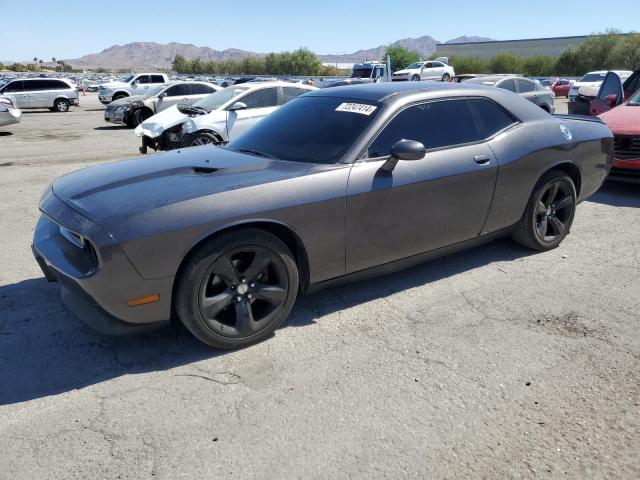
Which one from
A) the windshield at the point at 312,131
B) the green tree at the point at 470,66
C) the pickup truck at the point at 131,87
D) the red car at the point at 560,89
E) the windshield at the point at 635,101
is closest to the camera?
the windshield at the point at 312,131

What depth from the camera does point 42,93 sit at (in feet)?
82.0

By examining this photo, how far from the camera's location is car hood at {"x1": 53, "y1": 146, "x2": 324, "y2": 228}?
119 inches

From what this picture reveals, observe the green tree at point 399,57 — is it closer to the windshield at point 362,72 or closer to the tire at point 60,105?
the windshield at point 362,72

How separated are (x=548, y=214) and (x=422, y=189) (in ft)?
5.73

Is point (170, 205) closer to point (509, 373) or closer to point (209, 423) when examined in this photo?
point (209, 423)

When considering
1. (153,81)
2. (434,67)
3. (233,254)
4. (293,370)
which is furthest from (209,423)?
(434,67)

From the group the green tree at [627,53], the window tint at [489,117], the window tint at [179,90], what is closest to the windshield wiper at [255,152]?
the window tint at [489,117]

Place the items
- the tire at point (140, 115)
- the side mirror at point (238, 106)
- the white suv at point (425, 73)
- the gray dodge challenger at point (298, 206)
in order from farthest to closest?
the white suv at point (425, 73) < the tire at point (140, 115) < the side mirror at point (238, 106) < the gray dodge challenger at point (298, 206)

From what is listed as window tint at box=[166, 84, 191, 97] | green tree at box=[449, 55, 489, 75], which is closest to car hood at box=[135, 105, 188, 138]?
window tint at box=[166, 84, 191, 97]

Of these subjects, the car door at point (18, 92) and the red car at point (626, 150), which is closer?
the red car at point (626, 150)

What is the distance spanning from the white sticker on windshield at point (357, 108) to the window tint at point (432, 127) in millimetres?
193

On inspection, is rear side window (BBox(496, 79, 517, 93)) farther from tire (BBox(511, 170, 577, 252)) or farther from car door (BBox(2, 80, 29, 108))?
car door (BBox(2, 80, 29, 108))

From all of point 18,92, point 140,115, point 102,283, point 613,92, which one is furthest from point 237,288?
point 18,92

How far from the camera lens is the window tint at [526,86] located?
599 inches
